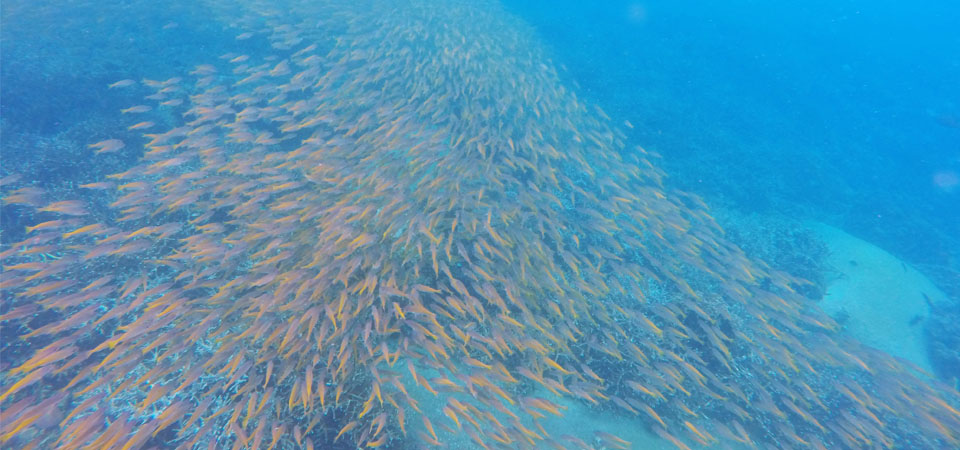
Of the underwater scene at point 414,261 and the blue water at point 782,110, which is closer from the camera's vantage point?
the underwater scene at point 414,261

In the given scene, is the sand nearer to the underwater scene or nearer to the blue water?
the underwater scene

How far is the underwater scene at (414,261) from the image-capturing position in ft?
11.8

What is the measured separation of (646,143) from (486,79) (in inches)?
213

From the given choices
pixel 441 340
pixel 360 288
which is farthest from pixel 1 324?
pixel 441 340

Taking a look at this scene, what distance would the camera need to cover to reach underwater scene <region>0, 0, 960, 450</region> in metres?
3.59

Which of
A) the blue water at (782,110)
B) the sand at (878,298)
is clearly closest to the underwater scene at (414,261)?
the sand at (878,298)

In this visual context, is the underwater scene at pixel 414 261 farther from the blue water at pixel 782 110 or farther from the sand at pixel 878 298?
the blue water at pixel 782 110

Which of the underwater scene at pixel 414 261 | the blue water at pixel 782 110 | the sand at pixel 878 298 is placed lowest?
the underwater scene at pixel 414 261

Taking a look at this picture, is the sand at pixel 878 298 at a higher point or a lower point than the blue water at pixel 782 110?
lower

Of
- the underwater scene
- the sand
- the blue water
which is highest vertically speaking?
the blue water

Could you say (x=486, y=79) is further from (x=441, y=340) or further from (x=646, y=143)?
(x=441, y=340)

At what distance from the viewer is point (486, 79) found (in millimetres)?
8961

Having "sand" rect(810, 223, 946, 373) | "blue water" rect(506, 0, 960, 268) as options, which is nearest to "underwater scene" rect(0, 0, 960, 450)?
"sand" rect(810, 223, 946, 373)

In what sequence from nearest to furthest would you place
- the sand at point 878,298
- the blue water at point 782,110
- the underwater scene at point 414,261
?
1. the underwater scene at point 414,261
2. the sand at point 878,298
3. the blue water at point 782,110
